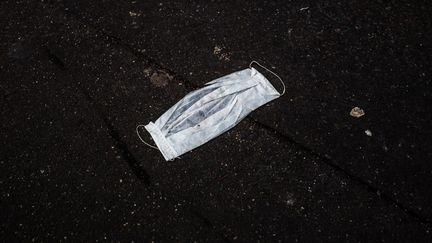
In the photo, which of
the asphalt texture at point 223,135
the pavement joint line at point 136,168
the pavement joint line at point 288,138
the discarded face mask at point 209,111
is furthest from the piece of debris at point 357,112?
the pavement joint line at point 136,168

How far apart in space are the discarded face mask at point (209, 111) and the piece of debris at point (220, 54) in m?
0.20

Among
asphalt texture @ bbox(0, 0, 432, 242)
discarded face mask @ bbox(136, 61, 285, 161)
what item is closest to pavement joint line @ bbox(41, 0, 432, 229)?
asphalt texture @ bbox(0, 0, 432, 242)

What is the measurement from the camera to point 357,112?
250cm

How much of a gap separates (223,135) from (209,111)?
21cm

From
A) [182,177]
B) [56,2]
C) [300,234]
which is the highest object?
[56,2]

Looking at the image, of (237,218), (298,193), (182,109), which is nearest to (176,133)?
(182,109)

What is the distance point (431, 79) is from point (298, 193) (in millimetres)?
1372

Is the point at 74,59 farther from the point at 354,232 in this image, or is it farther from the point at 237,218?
the point at 354,232

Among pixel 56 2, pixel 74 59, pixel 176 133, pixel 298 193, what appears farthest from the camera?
pixel 56 2

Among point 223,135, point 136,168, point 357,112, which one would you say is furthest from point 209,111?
point 357,112

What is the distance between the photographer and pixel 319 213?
217 cm

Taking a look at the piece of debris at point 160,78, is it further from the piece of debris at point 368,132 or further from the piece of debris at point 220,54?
the piece of debris at point 368,132

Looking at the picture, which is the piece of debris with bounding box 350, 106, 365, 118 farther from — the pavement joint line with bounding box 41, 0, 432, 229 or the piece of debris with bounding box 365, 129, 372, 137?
the pavement joint line with bounding box 41, 0, 432, 229

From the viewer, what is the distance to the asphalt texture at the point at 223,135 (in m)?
2.20
